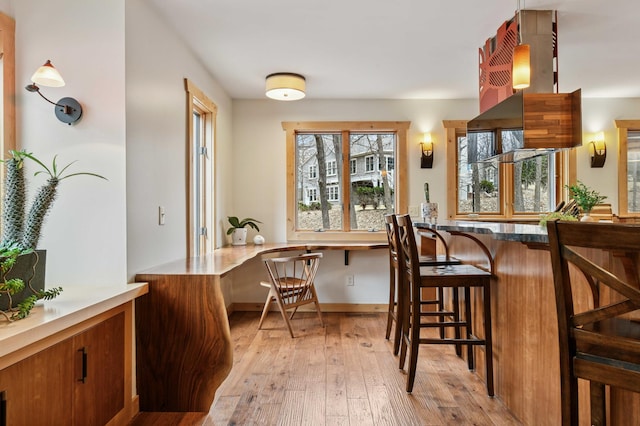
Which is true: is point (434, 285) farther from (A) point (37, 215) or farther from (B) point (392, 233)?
(A) point (37, 215)

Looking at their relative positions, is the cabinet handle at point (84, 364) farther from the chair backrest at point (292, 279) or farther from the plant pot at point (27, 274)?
the chair backrest at point (292, 279)

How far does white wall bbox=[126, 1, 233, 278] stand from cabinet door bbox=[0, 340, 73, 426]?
0.58m

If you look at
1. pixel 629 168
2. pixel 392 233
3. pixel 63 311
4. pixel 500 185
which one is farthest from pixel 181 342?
pixel 629 168

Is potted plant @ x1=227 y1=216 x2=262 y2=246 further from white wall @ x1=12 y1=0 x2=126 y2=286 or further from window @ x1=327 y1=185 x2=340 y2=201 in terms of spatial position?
white wall @ x1=12 y1=0 x2=126 y2=286

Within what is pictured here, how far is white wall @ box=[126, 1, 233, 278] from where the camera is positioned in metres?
2.00

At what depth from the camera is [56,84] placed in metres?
1.69

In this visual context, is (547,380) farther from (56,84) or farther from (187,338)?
(56,84)

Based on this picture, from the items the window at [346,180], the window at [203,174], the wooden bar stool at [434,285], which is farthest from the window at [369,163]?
the wooden bar stool at [434,285]

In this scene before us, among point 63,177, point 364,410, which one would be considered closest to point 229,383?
point 364,410

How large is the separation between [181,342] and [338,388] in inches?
39.0

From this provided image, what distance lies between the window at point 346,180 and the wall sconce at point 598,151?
2.18m

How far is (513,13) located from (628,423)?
2297 mm

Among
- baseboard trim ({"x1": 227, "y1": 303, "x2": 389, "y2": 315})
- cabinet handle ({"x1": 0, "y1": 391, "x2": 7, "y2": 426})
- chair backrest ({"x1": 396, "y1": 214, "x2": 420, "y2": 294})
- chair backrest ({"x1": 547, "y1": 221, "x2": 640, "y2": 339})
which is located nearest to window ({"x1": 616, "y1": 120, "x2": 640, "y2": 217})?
baseboard trim ({"x1": 227, "y1": 303, "x2": 389, "y2": 315})

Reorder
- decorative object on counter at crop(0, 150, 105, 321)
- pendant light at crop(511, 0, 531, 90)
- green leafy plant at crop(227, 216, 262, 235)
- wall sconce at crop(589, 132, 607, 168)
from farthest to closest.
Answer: wall sconce at crop(589, 132, 607, 168), green leafy plant at crop(227, 216, 262, 235), pendant light at crop(511, 0, 531, 90), decorative object on counter at crop(0, 150, 105, 321)
